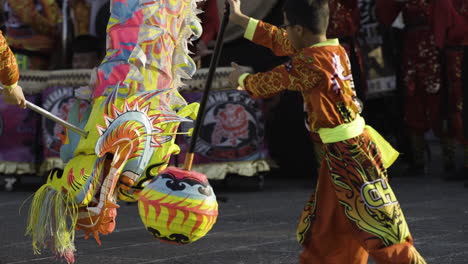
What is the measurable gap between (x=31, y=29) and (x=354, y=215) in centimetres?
440

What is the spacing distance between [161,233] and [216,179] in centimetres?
377

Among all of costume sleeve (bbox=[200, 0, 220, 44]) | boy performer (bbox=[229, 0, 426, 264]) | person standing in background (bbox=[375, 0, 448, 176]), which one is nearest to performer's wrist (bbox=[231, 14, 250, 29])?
boy performer (bbox=[229, 0, 426, 264])

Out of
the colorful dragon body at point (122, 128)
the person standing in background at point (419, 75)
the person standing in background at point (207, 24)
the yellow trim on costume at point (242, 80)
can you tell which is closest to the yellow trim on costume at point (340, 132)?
the yellow trim on costume at point (242, 80)

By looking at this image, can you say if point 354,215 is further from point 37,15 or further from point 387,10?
point 387,10

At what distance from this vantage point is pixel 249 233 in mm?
5402

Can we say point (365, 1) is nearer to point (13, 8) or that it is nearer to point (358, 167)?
point (13, 8)

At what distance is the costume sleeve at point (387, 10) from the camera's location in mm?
8008

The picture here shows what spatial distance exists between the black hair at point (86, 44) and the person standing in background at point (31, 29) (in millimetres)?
220

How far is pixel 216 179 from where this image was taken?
24.8 ft

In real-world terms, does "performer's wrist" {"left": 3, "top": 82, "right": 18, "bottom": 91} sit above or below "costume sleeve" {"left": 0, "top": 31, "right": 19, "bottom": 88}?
below

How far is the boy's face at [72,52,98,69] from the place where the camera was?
7.52 m

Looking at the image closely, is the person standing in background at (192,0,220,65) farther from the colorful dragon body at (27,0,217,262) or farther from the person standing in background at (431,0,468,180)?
the person standing in background at (431,0,468,180)

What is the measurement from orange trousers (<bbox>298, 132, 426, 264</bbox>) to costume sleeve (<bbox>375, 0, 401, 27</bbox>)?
4407 mm

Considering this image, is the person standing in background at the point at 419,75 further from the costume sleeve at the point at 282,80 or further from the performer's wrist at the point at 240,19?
the costume sleeve at the point at 282,80
